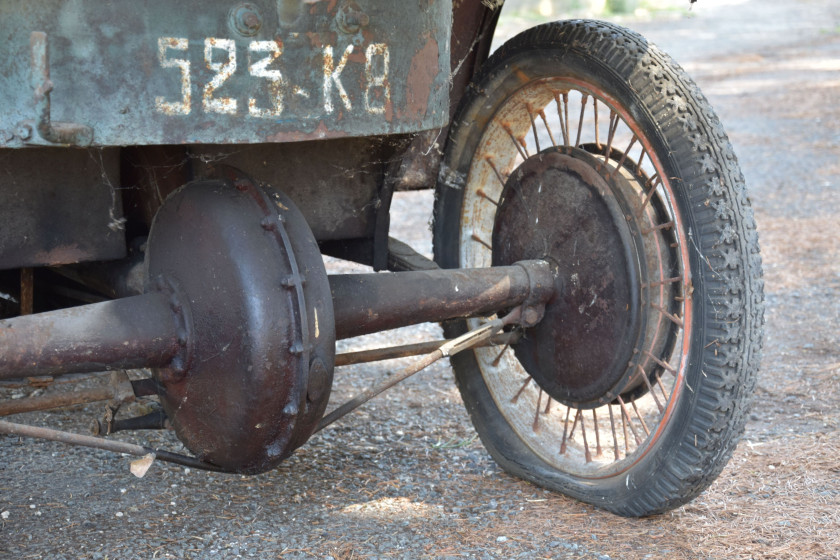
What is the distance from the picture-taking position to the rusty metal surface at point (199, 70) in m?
1.79

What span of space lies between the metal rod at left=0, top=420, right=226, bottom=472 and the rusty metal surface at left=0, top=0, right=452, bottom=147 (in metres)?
0.70

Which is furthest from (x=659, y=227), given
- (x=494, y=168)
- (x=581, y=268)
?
(x=494, y=168)

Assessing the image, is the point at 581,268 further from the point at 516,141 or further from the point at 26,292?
the point at 26,292

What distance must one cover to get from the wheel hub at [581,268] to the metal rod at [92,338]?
113 centimetres

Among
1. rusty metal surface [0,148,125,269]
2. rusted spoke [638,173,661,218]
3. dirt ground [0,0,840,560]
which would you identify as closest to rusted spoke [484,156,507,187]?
rusted spoke [638,173,661,218]

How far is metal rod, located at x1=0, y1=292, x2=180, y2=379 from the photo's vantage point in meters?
2.07

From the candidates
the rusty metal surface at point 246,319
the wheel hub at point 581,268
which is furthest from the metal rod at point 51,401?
the wheel hub at point 581,268

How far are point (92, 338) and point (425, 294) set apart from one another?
2.83ft

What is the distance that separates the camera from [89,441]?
2229mm

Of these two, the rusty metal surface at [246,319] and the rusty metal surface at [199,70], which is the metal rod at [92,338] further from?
the rusty metal surface at [199,70]

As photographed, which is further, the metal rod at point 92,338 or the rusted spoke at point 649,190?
the rusted spoke at point 649,190

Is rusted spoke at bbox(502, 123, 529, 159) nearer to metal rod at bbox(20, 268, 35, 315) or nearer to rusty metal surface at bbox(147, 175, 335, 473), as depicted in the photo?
rusty metal surface at bbox(147, 175, 335, 473)

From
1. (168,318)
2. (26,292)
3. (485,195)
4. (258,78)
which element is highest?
(258,78)

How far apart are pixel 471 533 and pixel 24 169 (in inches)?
58.2
